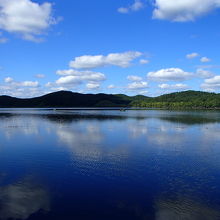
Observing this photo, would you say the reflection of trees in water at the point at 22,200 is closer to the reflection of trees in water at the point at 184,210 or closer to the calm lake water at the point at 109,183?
the calm lake water at the point at 109,183

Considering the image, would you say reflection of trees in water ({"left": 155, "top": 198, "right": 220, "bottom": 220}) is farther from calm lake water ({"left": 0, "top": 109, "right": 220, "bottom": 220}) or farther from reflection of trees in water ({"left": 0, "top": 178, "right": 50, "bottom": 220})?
reflection of trees in water ({"left": 0, "top": 178, "right": 50, "bottom": 220})

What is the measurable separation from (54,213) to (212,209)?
8.49 meters

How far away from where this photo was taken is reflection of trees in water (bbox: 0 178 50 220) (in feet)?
43.4

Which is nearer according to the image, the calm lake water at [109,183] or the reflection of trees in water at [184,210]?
the reflection of trees in water at [184,210]

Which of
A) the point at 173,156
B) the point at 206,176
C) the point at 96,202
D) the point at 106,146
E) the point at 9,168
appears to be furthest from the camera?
the point at 106,146

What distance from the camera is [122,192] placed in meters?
16.1

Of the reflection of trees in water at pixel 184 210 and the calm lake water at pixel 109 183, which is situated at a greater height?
the calm lake water at pixel 109 183

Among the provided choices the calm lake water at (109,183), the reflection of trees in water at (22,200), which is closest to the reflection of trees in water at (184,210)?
the calm lake water at (109,183)

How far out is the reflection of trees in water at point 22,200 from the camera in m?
13.2

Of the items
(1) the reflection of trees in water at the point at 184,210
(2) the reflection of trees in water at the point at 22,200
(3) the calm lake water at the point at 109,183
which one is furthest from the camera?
(3) the calm lake water at the point at 109,183

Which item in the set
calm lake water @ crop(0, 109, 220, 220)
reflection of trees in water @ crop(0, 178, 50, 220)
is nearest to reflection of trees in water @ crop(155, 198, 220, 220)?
calm lake water @ crop(0, 109, 220, 220)

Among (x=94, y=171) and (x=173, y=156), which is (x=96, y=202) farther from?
(x=173, y=156)

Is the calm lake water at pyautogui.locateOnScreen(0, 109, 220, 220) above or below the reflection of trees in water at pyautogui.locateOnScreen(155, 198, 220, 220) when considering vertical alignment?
above

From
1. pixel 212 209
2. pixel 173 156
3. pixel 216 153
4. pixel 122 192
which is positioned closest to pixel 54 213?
pixel 122 192
